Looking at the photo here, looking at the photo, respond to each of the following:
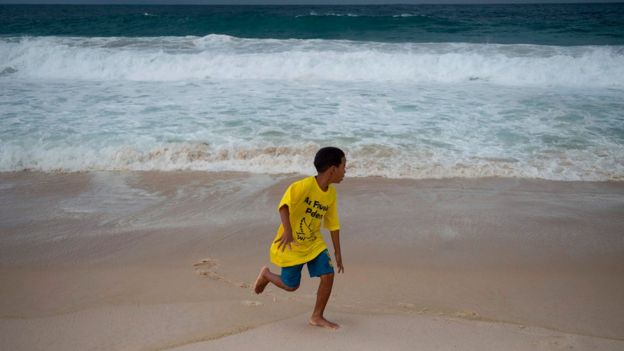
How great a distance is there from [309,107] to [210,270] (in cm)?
631

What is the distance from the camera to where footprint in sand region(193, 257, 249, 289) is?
3791mm

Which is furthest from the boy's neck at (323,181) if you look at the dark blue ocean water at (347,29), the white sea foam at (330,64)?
the dark blue ocean water at (347,29)

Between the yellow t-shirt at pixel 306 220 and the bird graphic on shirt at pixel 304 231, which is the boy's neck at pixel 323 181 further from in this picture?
the bird graphic on shirt at pixel 304 231

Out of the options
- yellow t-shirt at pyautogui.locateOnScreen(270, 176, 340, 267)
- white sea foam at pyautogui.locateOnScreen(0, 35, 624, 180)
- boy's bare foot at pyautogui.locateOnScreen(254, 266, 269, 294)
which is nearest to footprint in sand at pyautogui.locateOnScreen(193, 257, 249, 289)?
boy's bare foot at pyautogui.locateOnScreen(254, 266, 269, 294)

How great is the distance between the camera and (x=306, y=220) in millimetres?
3004

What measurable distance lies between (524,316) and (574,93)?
9.91 m

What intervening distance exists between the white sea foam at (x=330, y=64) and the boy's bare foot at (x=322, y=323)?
10.9m

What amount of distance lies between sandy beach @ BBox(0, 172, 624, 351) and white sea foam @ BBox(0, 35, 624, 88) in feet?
26.1

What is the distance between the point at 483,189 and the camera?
19.9 ft

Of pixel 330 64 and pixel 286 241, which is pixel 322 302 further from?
pixel 330 64

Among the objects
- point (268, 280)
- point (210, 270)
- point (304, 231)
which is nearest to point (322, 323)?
point (268, 280)

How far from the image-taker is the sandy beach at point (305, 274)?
308cm

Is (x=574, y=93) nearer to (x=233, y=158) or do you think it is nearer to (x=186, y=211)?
(x=233, y=158)

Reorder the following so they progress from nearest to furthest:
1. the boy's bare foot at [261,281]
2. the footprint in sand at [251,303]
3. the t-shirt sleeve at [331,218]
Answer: the t-shirt sleeve at [331,218]
the boy's bare foot at [261,281]
the footprint in sand at [251,303]
